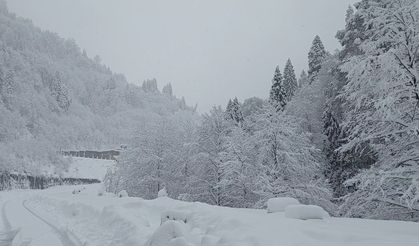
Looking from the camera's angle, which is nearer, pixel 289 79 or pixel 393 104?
pixel 393 104

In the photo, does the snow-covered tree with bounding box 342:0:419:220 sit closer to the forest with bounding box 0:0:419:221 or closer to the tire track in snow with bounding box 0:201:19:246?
the forest with bounding box 0:0:419:221

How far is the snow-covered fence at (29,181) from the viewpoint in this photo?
95000 mm

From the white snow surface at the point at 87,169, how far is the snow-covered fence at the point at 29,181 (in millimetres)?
2952

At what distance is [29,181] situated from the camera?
104 meters

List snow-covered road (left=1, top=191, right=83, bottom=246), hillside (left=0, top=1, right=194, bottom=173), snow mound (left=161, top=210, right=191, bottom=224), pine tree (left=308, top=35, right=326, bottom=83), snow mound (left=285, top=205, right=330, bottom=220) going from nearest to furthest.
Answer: snow mound (left=285, top=205, right=330, bottom=220) < snow mound (left=161, top=210, right=191, bottom=224) < snow-covered road (left=1, top=191, right=83, bottom=246) < pine tree (left=308, top=35, right=326, bottom=83) < hillside (left=0, top=1, right=194, bottom=173)

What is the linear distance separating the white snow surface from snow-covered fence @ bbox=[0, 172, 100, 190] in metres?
2.95

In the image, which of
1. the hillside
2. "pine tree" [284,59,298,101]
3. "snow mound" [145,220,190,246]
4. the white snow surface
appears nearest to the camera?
"snow mound" [145,220,190,246]

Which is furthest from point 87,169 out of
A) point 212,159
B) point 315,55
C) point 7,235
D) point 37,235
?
point 37,235

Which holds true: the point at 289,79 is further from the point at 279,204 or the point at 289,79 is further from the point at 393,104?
the point at 279,204

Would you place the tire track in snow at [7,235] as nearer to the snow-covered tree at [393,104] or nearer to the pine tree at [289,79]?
the snow-covered tree at [393,104]

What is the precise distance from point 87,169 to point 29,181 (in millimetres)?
25558

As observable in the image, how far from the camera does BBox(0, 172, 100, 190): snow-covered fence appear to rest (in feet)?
312

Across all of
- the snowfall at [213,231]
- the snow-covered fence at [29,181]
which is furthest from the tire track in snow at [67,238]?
the snow-covered fence at [29,181]

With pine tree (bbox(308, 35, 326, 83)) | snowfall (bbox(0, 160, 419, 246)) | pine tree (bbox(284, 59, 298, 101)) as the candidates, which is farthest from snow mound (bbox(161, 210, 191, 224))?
pine tree (bbox(284, 59, 298, 101))
